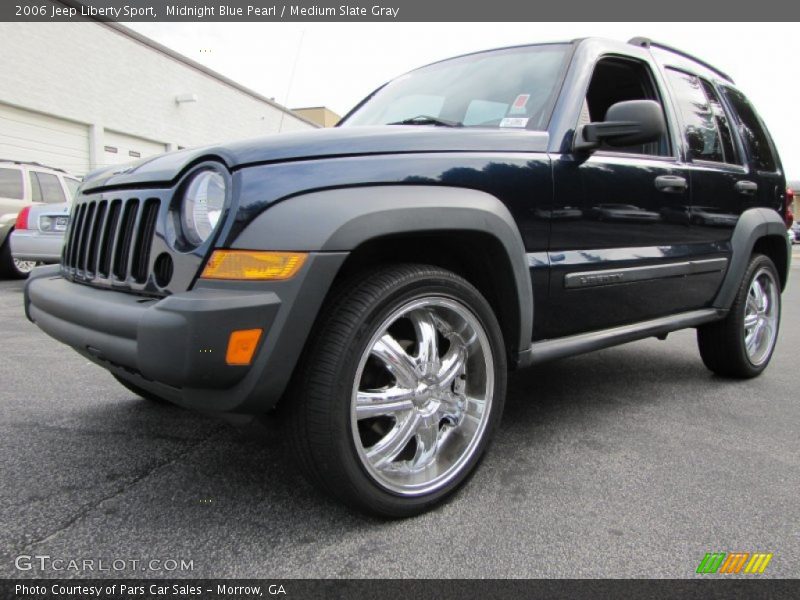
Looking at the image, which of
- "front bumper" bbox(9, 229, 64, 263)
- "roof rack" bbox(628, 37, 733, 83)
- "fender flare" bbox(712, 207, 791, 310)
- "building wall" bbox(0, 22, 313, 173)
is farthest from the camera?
"building wall" bbox(0, 22, 313, 173)

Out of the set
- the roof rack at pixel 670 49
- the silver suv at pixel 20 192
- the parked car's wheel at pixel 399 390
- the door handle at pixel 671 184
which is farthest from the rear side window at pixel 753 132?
the silver suv at pixel 20 192

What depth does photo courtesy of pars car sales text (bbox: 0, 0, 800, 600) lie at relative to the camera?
165 cm

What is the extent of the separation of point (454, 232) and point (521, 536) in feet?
3.33

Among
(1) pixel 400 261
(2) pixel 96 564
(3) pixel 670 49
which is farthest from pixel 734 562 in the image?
(3) pixel 670 49

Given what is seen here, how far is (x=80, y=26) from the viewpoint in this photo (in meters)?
13.5

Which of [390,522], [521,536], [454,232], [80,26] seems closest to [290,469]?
[390,522]

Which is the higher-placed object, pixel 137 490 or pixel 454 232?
pixel 454 232

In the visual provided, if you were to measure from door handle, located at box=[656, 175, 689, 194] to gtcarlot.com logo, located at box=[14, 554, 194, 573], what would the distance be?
2.58 meters

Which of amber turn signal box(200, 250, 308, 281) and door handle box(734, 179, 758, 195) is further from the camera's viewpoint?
door handle box(734, 179, 758, 195)

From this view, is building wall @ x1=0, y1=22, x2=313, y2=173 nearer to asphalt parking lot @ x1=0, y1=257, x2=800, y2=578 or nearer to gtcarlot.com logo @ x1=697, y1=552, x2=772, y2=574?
asphalt parking lot @ x1=0, y1=257, x2=800, y2=578

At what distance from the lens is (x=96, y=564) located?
166cm

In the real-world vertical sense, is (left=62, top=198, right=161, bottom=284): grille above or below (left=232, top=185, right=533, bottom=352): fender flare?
below

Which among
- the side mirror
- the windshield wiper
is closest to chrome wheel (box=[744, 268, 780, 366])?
the side mirror

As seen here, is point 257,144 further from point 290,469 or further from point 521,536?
point 521,536
